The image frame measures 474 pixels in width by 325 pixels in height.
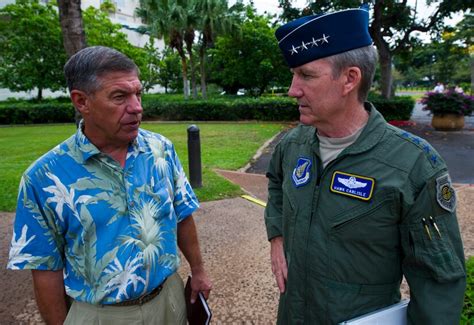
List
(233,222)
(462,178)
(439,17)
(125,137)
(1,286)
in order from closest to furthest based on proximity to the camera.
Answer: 1. (125,137)
2. (1,286)
3. (233,222)
4. (462,178)
5. (439,17)

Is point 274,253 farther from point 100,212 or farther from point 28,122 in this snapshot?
point 28,122

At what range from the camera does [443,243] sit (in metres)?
1.32

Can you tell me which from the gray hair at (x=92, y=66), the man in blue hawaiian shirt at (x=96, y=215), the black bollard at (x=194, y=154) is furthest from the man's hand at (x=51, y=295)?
the black bollard at (x=194, y=154)

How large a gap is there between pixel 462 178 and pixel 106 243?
23.8ft

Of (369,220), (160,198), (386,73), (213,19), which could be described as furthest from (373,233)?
(213,19)

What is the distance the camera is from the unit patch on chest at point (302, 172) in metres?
1.64

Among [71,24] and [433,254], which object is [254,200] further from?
[433,254]

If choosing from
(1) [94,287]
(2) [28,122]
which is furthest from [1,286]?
(2) [28,122]

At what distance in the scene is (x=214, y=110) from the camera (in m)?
18.0

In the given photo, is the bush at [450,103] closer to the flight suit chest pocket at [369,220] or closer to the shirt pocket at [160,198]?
the flight suit chest pocket at [369,220]

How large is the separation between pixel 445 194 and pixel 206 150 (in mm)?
8993

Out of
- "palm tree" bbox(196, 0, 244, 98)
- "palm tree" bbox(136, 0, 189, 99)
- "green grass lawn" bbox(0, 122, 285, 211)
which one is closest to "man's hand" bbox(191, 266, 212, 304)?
"green grass lawn" bbox(0, 122, 285, 211)

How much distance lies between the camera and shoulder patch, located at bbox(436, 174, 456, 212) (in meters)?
1.34

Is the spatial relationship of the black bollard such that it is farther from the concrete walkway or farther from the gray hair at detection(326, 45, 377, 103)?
the gray hair at detection(326, 45, 377, 103)
